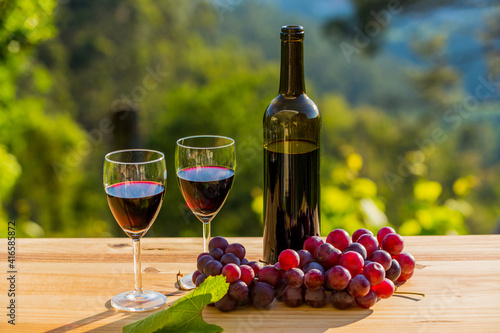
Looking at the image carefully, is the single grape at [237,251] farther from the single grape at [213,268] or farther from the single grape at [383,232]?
the single grape at [383,232]

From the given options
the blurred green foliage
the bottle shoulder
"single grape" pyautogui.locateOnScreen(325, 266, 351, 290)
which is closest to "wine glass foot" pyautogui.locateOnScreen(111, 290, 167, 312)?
"single grape" pyautogui.locateOnScreen(325, 266, 351, 290)

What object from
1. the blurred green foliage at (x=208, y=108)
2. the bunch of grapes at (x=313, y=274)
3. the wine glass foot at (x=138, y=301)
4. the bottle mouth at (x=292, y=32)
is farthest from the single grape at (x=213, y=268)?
→ the blurred green foliage at (x=208, y=108)

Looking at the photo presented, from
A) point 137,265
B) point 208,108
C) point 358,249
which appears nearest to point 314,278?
point 358,249

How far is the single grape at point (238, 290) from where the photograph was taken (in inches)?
44.1

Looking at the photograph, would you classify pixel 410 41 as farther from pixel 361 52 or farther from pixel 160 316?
pixel 160 316

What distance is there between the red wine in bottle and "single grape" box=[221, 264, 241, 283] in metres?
0.17

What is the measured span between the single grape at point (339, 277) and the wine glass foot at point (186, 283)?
0.92 feet

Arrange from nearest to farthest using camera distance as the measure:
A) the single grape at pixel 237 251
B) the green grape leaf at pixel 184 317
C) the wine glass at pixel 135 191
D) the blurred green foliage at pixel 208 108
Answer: the green grape leaf at pixel 184 317
the wine glass at pixel 135 191
the single grape at pixel 237 251
the blurred green foliage at pixel 208 108

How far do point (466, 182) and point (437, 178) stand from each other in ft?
16.0

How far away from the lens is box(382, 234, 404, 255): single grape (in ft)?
4.13

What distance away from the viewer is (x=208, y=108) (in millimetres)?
6246

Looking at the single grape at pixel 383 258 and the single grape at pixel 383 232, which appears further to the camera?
the single grape at pixel 383 232

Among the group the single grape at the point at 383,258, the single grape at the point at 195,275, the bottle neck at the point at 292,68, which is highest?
the bottle neck at the point at 292,68

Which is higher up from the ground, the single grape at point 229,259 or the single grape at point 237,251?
the single grape at point 237,251
